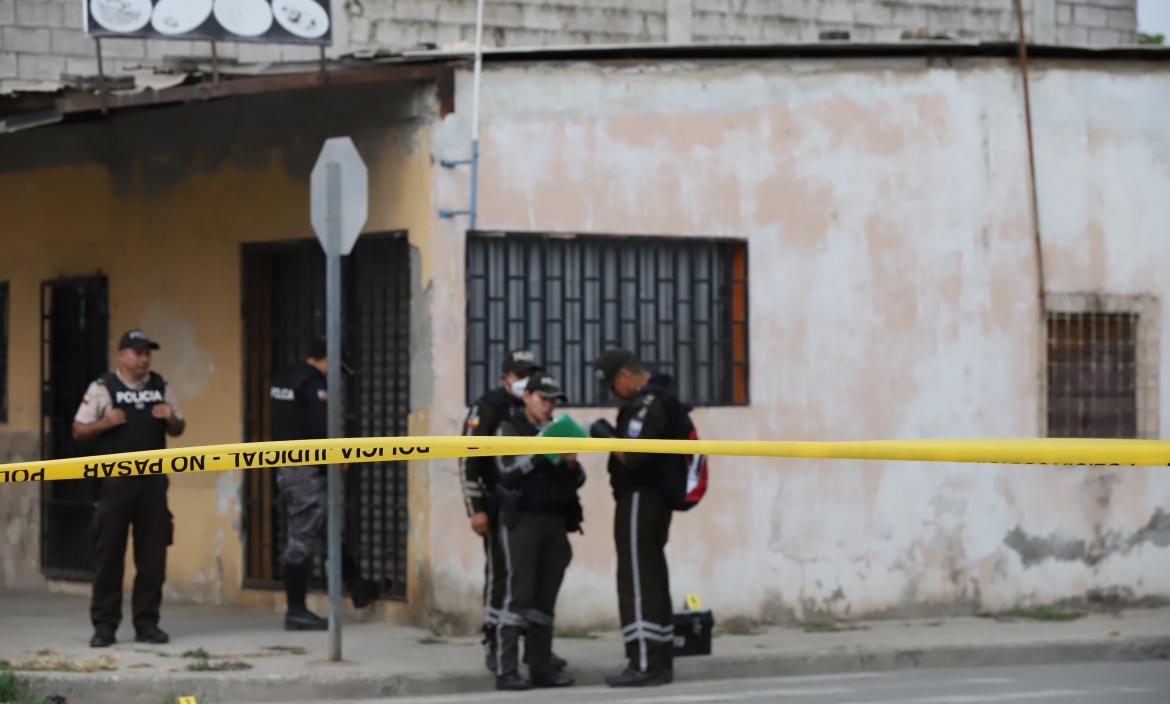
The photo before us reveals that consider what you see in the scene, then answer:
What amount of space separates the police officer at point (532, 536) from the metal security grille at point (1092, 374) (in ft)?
14.6

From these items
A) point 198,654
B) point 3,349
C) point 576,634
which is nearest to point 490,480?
point 198,654

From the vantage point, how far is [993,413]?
44.2 feet

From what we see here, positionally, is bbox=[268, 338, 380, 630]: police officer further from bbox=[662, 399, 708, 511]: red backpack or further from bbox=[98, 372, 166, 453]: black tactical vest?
bbox=[662, 399, 708, 511]: red backpack

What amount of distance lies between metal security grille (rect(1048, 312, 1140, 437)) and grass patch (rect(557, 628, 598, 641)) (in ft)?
11.6

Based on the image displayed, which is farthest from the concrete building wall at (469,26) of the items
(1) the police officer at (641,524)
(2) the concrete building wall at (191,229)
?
(1) the police officer at (641,524)

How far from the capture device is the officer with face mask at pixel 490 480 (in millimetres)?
10641

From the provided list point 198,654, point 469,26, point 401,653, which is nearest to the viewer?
point 198,654

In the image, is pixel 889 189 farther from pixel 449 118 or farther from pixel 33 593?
pixel 33 593

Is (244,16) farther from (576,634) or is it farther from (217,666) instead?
(576,634)

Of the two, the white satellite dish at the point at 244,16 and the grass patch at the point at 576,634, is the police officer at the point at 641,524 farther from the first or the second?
the white satellite dish at the point at 244,16

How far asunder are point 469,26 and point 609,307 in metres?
4.99

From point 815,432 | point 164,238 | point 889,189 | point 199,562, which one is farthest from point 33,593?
point 889,189

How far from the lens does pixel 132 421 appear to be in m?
11.5

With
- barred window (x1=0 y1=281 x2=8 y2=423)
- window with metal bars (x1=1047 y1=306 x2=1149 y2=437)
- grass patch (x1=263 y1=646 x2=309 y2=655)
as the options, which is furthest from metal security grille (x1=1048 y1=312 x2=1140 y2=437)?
barred window (x1=0 y1=281 x2=8 y2=423)
